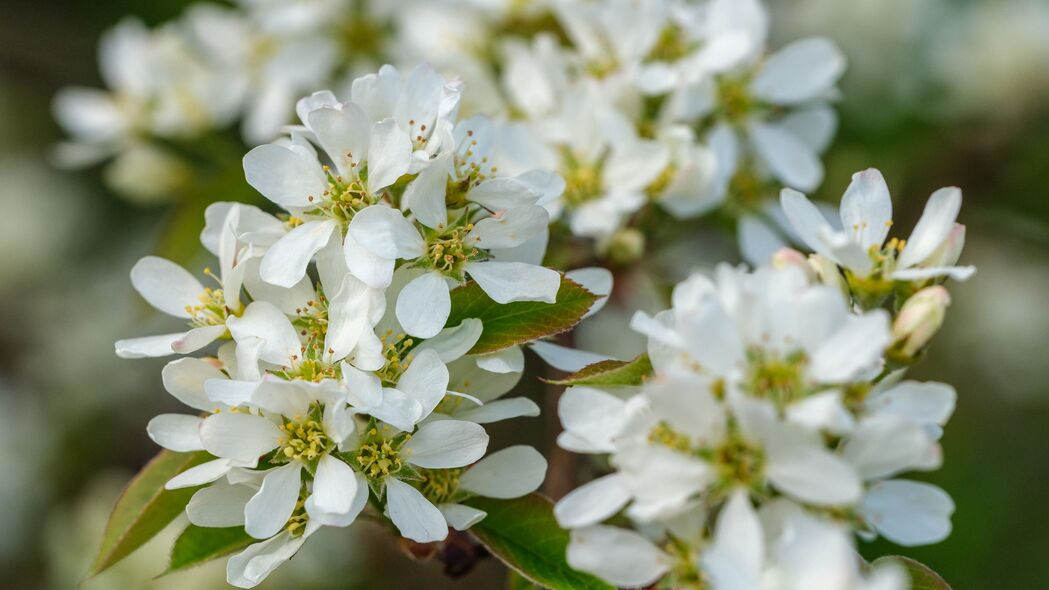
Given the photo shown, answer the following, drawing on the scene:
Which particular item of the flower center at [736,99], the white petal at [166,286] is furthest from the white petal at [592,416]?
the flower center at [736,99]

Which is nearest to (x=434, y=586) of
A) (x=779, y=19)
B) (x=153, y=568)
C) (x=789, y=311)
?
(x=153, y=568)

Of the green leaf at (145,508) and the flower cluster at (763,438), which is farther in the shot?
the green leaf at (145,508)

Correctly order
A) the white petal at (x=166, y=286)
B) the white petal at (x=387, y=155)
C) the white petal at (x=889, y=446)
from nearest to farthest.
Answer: the white petal at (x=889, y=446) < the white petal at (x=387, y=155) < the white petal at (x=166, y=286)

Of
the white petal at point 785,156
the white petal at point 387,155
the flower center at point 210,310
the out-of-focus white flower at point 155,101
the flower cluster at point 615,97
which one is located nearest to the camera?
the white petal at point 387,155

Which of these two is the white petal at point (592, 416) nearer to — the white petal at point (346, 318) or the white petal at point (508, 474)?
the white petal at point (508, 474)

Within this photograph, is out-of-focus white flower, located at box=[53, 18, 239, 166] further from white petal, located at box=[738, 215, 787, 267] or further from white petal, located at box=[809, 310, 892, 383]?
white petal, located at box=[809, 310, 892, 383]

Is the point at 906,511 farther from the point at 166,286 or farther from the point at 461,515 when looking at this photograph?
the point at 166,286
